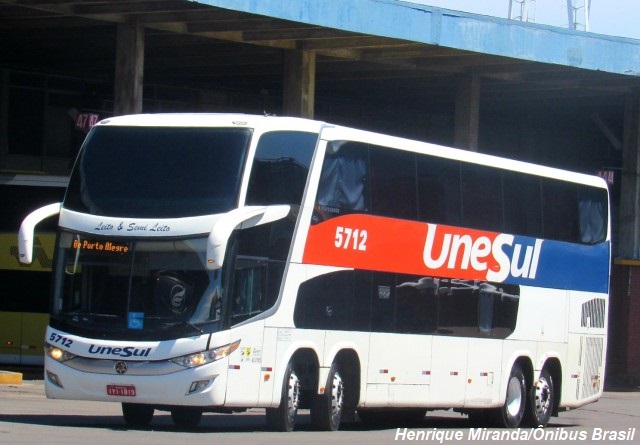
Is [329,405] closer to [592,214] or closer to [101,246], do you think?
[101,246]

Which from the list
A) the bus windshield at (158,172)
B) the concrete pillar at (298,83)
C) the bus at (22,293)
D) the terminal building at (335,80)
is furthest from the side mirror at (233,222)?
the bus at (22,293)

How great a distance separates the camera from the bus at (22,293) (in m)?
29.6

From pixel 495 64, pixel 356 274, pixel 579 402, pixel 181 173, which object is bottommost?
pixel 579 402

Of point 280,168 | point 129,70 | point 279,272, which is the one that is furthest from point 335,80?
point 279,272

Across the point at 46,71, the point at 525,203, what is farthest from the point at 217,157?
the point at 46,71

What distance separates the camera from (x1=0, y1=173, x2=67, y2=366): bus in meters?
29.6

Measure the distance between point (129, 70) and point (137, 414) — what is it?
40.0 feet

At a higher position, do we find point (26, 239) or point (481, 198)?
point (481, 198)

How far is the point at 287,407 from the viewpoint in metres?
16.0

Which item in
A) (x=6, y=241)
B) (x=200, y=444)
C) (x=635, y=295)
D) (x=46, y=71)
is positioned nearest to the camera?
(x=200, y=444)

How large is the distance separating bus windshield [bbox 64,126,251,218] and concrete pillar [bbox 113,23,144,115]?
10985mm

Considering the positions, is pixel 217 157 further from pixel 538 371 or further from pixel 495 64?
pixel 495 64

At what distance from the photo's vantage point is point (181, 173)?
15516 mm

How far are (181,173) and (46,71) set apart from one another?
1083 inches
